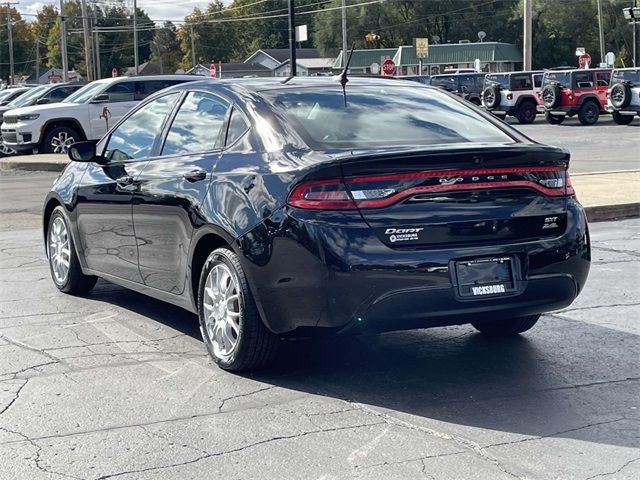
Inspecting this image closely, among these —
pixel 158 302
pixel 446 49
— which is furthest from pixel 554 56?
pixel 158 302

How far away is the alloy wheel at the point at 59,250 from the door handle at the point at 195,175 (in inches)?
84.4

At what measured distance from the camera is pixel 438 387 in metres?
5.34

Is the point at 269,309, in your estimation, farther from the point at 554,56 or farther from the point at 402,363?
the point at 554,56

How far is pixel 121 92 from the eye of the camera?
21.8m

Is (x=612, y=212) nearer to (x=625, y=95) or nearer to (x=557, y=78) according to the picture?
(x=625, y=95)

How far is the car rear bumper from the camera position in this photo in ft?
16.3

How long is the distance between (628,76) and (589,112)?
2.41m

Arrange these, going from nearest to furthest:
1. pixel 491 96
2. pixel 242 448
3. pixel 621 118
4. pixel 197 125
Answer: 1. pixel 242 448
2. pixel 197 125
3. pixel 621 118
4. pixel 491 96

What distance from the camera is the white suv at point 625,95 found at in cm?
3416

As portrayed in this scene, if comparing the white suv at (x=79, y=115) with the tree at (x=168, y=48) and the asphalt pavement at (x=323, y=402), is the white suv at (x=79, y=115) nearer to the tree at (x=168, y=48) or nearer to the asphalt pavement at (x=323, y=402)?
the asphalt pavement at (x=323, y=402)

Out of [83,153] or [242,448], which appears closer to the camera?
[242,448]

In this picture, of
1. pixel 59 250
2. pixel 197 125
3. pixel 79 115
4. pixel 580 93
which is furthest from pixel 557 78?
pixel 197 125

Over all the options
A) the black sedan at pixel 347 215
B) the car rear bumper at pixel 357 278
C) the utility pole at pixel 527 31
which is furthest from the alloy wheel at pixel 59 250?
the utility pole at pixel 527 31

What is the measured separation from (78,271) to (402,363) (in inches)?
121
